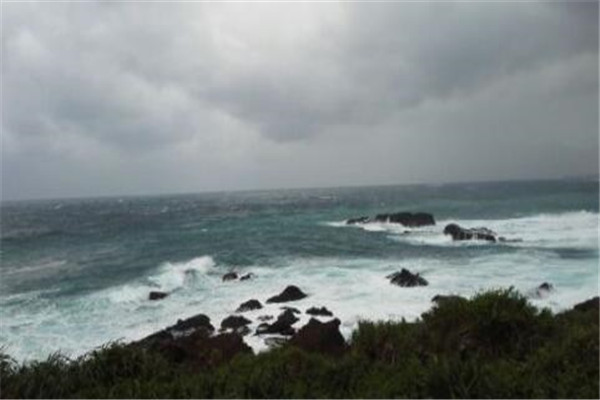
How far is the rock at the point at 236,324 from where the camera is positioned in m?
19.8

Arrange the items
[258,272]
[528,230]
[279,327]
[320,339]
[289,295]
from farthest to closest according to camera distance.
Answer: [528,230] → [258,272] → [289,295] → [279,327] → [320,339]

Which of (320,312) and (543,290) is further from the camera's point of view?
(543,290)

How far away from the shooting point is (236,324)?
65.8 ft

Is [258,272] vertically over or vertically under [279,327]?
over

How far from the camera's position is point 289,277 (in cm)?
2938

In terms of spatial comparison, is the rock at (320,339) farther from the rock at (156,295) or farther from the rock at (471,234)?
the rock at (471,234)

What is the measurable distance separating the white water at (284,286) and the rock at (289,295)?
1.61 feet

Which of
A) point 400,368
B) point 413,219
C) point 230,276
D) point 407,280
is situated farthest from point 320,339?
point 413,219

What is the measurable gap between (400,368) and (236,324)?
13162 millimetres

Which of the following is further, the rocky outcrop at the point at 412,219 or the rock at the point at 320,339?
the rocky outcrop at the point at 412,219

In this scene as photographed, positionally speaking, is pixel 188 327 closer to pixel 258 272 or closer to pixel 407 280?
pixel 407 280

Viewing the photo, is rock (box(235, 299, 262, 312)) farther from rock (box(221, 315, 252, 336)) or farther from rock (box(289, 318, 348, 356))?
rock (box(289, 318, 348, 356))

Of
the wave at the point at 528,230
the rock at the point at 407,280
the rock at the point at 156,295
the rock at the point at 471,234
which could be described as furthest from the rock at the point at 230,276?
the rock at the point at 471,234

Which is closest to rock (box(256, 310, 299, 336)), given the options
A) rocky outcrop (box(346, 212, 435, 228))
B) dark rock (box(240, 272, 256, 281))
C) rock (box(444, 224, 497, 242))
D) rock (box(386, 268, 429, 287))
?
rock (box(386, 268, 429, 287))
